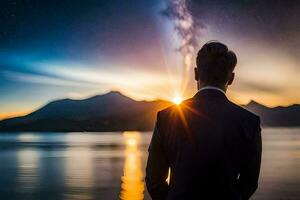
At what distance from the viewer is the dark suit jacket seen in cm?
299

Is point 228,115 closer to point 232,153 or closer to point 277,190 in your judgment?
point 232,153

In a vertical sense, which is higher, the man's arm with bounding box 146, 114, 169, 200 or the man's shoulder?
the man's shoulder

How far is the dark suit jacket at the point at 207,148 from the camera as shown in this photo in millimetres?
2992

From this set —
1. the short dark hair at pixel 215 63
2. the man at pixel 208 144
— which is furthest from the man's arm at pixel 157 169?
the short dark hair at pixel 215 63

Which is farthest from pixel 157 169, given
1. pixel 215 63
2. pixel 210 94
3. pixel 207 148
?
pixel 215 63

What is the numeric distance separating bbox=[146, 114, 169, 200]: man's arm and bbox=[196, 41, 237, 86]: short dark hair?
38 centimetres

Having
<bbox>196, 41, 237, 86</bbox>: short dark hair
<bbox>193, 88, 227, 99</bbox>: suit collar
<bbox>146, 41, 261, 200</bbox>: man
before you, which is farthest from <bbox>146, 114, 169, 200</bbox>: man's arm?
<bbox>196, 41, 237, 86</bbox>: short dark hair

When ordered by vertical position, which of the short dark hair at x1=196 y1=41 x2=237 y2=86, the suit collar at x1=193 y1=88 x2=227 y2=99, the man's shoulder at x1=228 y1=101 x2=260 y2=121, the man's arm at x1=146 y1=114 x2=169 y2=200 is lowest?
the man's arm at x1=146 y1=114 x2=169 y2=200

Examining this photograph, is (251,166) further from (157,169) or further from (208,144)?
(157,169)

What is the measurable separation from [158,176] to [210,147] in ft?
1.20

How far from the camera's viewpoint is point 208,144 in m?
3.00

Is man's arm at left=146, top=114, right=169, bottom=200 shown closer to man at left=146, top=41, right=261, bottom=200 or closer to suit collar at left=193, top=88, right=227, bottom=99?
man at left=146, top=41, right=261, bottom=200

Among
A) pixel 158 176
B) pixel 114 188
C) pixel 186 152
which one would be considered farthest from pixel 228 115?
pixel 114 188

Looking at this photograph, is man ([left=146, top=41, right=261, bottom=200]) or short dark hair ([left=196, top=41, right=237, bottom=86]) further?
short dark hair ([left=196, top=41, right=237, bottom=86])
